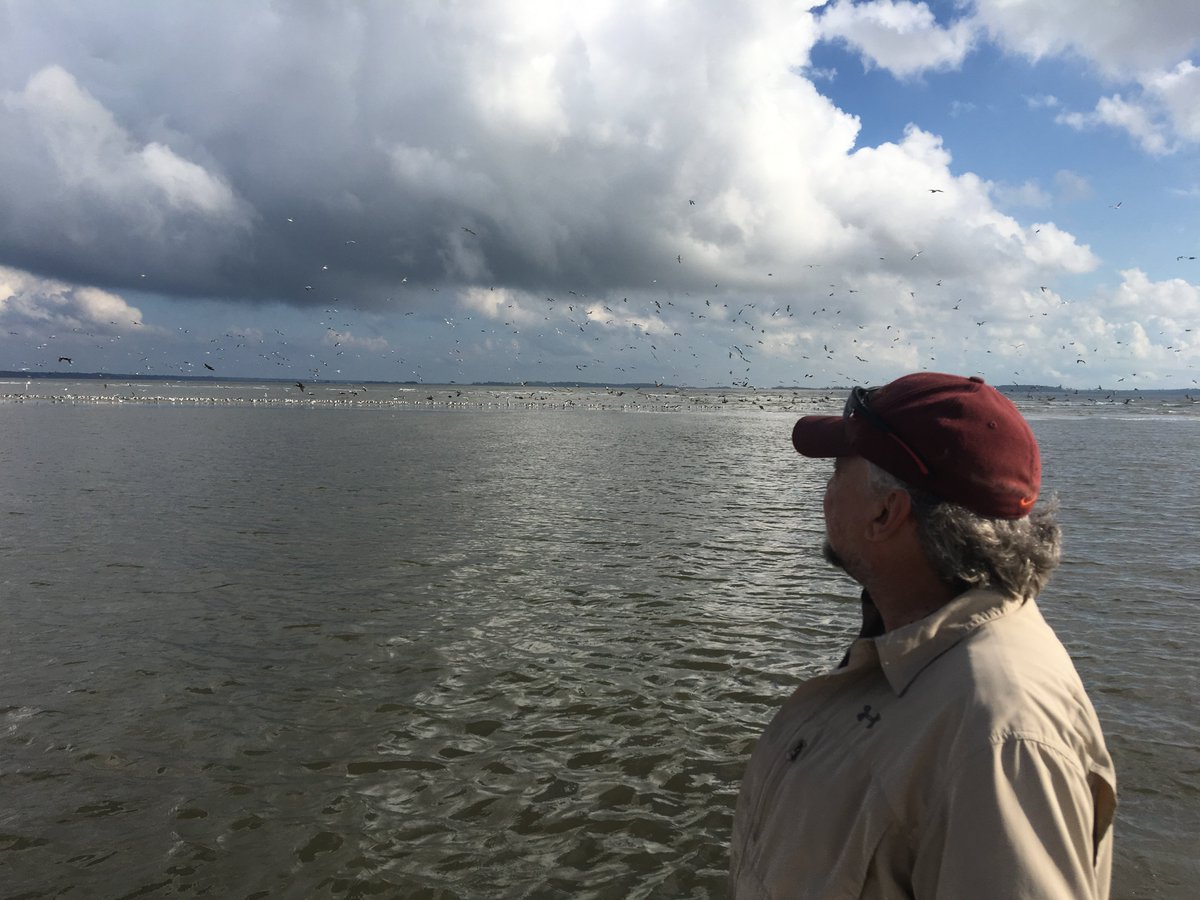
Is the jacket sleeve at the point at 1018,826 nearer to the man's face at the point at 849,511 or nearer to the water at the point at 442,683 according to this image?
the man's face at the point at 849,511

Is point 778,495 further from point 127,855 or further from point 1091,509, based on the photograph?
point 127,855

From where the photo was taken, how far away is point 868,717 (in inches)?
100.0

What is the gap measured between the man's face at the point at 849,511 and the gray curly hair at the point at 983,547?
19 centimetres

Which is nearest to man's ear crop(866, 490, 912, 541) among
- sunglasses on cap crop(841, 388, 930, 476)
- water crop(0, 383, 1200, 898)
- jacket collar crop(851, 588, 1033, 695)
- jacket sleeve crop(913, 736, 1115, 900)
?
sunglasses on cap crop(841, 388, 930, 476)

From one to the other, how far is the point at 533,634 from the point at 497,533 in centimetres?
789

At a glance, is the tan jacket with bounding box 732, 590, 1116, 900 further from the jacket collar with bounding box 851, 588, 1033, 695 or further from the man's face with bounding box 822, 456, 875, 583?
the man's face with bounding box 822, 456, 875, 583

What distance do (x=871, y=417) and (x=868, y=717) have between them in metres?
1.03

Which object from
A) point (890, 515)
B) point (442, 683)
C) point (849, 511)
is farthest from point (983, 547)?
point (442, 683)

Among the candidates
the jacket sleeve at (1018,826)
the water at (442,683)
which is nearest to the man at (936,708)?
the jacket sleeve at (1018,826)

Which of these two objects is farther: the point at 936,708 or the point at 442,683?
the point at 442,683

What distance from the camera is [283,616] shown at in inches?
507

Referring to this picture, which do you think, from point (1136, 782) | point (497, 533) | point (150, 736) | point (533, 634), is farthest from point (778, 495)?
point (150, 736)

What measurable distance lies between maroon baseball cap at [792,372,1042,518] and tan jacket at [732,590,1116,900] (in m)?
0.35

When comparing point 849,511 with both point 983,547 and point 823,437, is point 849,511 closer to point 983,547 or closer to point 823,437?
point 823,437
